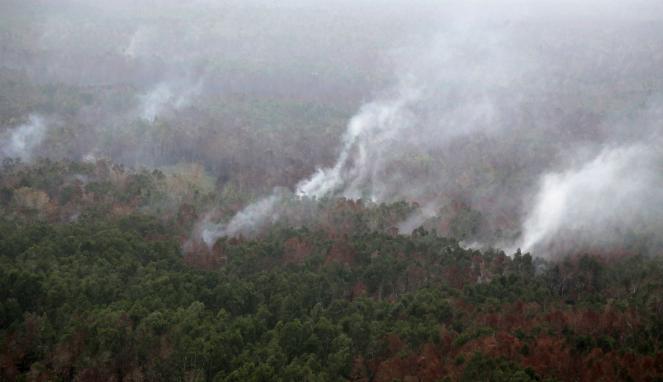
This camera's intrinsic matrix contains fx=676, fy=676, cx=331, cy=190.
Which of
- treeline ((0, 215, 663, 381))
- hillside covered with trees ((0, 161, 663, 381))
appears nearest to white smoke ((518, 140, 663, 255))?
hillside covered with trees ((0, 161, 663, 381))

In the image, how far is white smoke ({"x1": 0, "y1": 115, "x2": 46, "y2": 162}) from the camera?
146750mm

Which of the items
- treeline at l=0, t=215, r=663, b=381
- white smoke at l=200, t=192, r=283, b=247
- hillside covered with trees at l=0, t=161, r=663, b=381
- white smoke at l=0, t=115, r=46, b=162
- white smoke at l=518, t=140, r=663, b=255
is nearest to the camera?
treeline at l=0, t=215, r=663, b=381

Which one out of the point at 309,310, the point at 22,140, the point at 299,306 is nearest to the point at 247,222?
the point at 309,310

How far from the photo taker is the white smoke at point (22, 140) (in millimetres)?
146750

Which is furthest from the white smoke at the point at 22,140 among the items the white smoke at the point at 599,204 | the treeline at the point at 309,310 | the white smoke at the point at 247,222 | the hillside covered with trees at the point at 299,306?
the white smoke at the point at 599,204

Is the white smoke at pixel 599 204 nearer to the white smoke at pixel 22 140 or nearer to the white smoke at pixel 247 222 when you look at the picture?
the white smoke at pixel 247 222

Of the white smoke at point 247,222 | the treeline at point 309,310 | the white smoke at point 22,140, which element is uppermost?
the white smoke at point 22,140

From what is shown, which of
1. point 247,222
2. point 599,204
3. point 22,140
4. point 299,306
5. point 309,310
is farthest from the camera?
point 22,140

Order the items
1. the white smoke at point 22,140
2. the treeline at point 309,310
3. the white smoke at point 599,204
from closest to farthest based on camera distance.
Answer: the treeline at point 309,310 → the white smoke at point 599,204 → the white smoke at point 22,140

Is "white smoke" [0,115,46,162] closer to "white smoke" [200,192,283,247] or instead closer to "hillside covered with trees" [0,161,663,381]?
"hillside covered with trees" [0,161,663,381]

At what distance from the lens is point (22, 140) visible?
152000mm

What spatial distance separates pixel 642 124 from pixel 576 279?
11816 cm

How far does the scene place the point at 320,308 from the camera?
2869 inches

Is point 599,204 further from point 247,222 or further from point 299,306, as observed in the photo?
point 299,306
